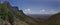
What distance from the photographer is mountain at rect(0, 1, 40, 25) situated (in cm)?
901

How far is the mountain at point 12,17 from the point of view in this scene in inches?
355

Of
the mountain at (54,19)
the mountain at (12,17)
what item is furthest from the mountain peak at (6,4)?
the mountain at (54,19)

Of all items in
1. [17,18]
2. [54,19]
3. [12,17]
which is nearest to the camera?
[12,17]

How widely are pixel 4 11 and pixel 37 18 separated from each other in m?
2.58

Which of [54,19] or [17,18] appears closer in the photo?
[17,18]

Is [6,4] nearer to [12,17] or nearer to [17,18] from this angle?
[17,18]

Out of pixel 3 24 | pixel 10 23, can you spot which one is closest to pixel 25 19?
pixel 10 23

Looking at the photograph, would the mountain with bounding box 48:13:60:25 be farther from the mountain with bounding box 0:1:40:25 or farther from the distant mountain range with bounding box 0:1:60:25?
the mountain with bounding box 0:1:40:25

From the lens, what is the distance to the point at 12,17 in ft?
31.9

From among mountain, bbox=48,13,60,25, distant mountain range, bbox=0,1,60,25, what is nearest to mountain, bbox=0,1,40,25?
distant mountain range, bbox=0,1,60,25

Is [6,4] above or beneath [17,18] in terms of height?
above

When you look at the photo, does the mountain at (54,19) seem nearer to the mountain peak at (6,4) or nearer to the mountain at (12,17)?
the mountain at (12,17)

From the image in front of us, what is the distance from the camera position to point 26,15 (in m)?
11.2

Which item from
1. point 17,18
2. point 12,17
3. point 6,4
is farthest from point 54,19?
point 6,4
